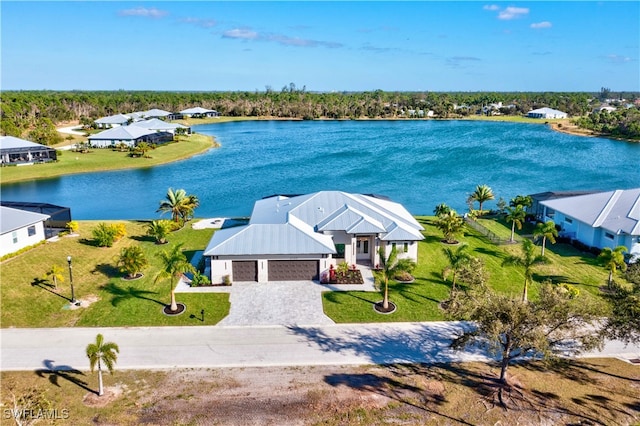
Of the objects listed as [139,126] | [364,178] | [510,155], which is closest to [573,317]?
[364,178]

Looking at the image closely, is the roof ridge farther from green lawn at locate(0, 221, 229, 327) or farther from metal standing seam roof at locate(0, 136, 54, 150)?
metal standing seam roof at locate(0, 136, 54, 150)

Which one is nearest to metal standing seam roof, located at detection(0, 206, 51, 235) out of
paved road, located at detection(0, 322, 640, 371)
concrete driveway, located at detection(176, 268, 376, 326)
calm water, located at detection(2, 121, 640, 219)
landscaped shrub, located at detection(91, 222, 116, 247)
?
landscaped shrub, located at detection(91, 222, 116, 247)

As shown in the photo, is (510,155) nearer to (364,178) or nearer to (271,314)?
(364,178)

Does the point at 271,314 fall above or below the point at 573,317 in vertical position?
below

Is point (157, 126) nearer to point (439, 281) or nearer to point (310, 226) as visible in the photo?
point (310, 226)

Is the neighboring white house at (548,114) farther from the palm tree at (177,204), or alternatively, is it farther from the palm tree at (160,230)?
the palm tree at (160,230)

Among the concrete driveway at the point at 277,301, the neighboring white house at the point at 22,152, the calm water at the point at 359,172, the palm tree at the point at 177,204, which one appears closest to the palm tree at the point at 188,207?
the palm tree at the point at 177,204
